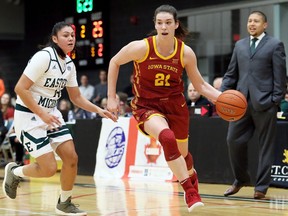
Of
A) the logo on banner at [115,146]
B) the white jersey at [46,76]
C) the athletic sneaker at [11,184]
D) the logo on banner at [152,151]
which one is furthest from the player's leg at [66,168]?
the logo on banner at [115,146]

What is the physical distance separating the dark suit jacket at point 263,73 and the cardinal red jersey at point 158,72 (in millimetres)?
1704

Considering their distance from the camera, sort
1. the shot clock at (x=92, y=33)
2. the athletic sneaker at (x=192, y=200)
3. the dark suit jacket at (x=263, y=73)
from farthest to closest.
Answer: the shot clock at (x=92, y=33) → the dark suit jacket at (x=263, y=73) → the athletic sneaker at (x=192, y=200)

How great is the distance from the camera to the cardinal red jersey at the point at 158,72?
670 cm

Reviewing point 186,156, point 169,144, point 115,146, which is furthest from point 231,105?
point 115,146

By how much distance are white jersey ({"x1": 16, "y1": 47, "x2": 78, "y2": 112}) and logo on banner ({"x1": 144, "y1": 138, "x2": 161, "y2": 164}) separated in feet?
14.3

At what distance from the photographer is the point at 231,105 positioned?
22.5ft

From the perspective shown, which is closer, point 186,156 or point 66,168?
point 66,168

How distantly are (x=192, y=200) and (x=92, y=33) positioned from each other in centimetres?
1075

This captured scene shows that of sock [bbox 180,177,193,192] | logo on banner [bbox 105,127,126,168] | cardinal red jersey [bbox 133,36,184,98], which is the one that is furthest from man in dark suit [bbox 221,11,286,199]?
logo on banner [bbox 105,127,126,168]

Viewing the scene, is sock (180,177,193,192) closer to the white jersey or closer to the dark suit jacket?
the white jersey

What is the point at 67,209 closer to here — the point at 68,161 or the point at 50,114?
the point at 68,161

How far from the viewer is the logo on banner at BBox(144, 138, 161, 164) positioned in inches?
431

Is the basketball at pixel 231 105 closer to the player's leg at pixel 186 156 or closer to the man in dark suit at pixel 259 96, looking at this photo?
the player's leg at pixel 186 156

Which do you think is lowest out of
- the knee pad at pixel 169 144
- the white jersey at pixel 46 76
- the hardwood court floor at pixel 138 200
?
the hardwood court floor at pixel 138 200
